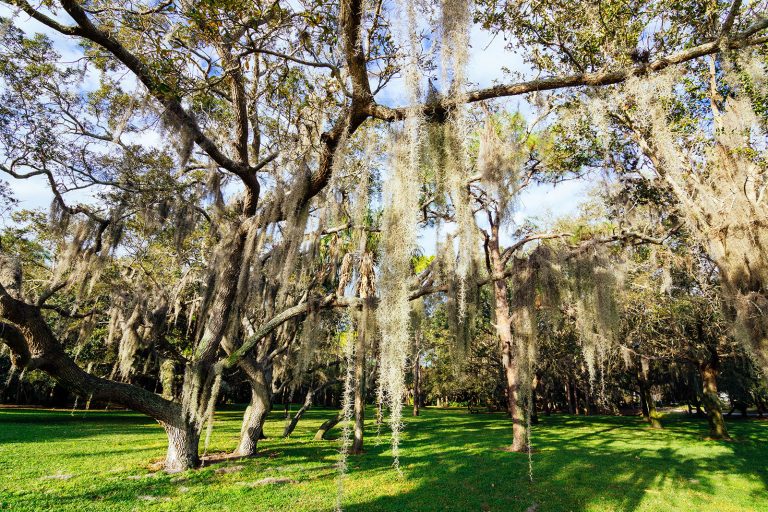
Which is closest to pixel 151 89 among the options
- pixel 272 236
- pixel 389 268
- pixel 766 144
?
pixel 272 236

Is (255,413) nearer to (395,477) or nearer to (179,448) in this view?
(179,448)

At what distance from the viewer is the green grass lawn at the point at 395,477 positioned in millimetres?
5160

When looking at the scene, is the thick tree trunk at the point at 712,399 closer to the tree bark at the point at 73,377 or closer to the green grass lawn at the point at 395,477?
the green grass lawn at the point at 395,477

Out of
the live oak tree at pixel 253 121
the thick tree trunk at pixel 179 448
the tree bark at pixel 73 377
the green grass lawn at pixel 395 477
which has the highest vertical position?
the live oak tree at pixel 253 121

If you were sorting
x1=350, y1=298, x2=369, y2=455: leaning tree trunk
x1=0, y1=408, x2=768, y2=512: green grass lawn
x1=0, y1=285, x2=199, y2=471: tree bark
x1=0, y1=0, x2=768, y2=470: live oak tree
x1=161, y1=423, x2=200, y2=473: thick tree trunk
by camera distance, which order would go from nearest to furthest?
x1=0, y1=0, x2=768, y2=470: live oak tree < x1=0, y1=285, x2=199, y2=471: tree bark < x1=0, y1=408, x2=768, y2=512: green grass lawn < x1=350, y1=298, x2=369, y2=455: leaning tree trunk < x1=161, y1=423, x2=200, y2=473: thick tree trunk

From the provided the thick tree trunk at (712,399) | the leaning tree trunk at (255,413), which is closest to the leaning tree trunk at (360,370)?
the leaning tree trunk at (255,413)

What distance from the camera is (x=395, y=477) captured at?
6586mm

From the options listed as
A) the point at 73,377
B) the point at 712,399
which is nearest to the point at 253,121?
the point at 73,377

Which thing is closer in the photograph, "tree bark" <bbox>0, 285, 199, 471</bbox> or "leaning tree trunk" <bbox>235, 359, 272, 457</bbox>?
"tree bark" <bbox>0, 285, 199, 471</bbox>

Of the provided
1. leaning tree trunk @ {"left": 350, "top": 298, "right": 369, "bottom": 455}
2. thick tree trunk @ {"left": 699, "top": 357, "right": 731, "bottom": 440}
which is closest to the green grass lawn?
leaning tree trunk @ {"left": 350, "top": 298, "right": 369, "bottom": 455}

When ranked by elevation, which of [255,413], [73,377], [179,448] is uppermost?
[73,377]

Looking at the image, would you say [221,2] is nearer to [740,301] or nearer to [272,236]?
[272,236]

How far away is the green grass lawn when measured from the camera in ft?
16.9

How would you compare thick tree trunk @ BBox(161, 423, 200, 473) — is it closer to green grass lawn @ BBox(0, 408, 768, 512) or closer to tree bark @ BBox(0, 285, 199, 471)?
tree bark @ BBox(0, 285, 199, 471)
